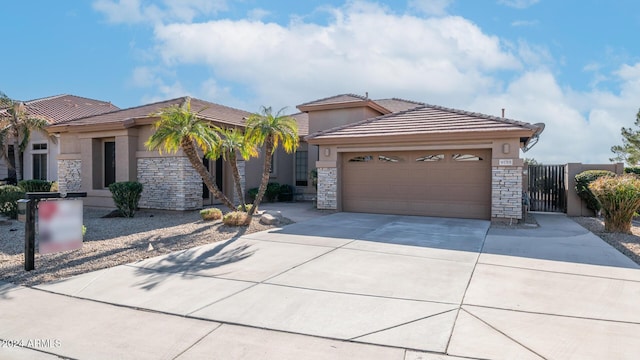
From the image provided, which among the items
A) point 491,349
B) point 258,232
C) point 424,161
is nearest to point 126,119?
point 258,232

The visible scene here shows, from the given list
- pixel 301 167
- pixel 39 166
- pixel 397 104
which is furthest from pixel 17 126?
pixel 397 104

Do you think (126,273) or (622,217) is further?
(622,217)

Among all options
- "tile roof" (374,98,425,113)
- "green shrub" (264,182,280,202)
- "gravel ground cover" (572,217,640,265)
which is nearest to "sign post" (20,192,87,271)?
"gravel ground cover" (572,217,640,265)

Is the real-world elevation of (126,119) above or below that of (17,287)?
above

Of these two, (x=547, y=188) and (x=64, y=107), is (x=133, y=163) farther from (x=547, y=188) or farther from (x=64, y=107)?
(x=547, y=188)

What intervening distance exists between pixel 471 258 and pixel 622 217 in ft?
19.2

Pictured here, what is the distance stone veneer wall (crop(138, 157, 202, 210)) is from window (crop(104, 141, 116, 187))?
167cm

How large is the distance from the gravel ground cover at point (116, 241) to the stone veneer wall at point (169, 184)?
1.30 feet

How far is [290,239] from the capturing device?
9.46 meters

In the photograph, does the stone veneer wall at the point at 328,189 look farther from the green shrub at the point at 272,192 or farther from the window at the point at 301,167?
the window at the point at 301,167

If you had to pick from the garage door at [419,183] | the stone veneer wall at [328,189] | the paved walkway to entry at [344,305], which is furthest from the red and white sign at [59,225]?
the garage door at [419,183]

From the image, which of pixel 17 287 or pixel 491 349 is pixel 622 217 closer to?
pixel 491 349

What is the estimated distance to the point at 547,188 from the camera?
15109 millimetres

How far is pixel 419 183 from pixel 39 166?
20855 mm
